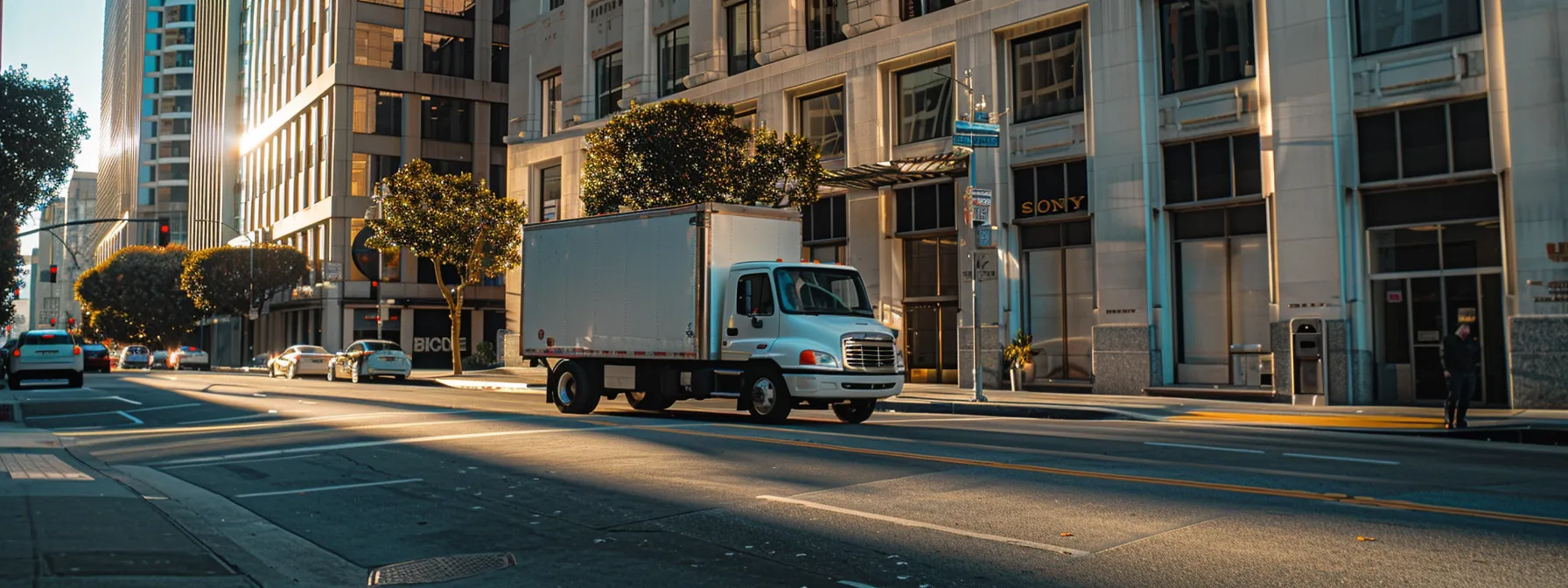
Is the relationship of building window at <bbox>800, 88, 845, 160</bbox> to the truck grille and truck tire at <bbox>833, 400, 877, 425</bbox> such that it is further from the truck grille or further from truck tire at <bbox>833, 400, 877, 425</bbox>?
the truck grille

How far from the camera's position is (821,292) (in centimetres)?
1806

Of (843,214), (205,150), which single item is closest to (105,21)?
Answer: (205,150)

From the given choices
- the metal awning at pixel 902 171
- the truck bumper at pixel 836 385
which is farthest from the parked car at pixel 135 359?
the truck bumper at pixel 836 385

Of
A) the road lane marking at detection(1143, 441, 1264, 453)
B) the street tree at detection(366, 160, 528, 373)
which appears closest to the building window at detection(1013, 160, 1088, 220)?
the road lane marking at detection(1143, 441, 1264, 453)

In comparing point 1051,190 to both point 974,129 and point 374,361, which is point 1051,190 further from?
Answer: point 374,361

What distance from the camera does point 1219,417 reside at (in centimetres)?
1994

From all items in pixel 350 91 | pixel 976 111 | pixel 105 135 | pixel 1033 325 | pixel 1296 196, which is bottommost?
pixel 1033 325

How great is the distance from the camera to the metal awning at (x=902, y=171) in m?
29.6

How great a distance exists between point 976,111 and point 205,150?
369ft

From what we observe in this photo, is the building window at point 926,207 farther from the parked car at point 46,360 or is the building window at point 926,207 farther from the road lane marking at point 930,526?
the parked car at point 46,360

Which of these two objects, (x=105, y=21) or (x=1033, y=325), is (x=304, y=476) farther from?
(x=105, y=21)

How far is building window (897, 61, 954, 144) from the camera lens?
31172mm

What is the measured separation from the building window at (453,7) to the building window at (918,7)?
4457 centimetres

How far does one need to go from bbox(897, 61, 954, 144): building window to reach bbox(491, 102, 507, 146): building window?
43.2 meters
